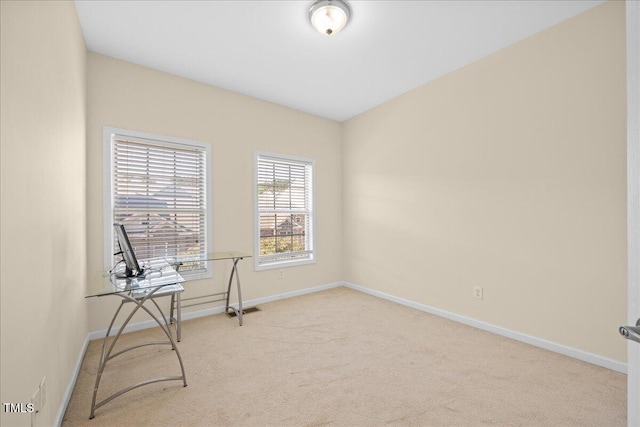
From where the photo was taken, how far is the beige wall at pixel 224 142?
2.78m

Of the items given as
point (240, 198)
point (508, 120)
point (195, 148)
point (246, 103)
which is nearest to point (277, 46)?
point (246, 103)

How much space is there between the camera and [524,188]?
2.65m

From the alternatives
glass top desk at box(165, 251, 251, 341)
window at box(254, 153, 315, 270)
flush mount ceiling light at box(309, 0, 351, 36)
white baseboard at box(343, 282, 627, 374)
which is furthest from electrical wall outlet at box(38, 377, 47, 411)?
white baseboard at box(343, 282, 627, 374)

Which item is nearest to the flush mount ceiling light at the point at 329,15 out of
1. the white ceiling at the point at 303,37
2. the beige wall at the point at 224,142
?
the white ceiling at the point at 303,37

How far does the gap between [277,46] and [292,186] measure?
2026mm

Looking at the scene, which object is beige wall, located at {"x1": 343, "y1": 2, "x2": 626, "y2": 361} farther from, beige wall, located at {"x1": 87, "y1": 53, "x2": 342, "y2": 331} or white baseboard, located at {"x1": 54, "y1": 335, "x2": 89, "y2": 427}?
white baseboard, located at {"x1": 54, "y1": 335, "x2": 89, "y2": 427}

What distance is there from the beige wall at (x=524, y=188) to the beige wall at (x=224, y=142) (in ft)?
3.64

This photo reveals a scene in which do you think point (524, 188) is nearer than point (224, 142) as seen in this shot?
Yes

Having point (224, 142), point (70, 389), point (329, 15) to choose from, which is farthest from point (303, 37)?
point (70, 389)

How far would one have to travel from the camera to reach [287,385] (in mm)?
2027

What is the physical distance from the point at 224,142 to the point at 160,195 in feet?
3.36

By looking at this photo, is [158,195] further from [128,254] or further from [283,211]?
[283,211]

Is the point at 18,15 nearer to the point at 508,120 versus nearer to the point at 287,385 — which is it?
the point at 287,385

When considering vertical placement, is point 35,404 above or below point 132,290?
below
